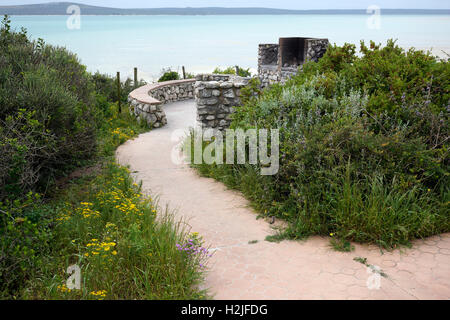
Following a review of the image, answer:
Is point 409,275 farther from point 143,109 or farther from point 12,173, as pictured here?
point 143,109

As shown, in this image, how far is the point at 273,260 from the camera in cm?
444

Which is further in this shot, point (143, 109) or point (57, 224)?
point (143, 109)

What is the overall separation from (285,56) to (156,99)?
18.9 feet

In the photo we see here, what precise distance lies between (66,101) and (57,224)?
2245 millimetres

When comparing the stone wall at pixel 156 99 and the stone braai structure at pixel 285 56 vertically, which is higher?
the stone braai structure at pixel 285 56

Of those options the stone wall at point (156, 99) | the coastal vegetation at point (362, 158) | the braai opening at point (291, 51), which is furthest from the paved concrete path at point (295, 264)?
the braai opening at point (291, 51)

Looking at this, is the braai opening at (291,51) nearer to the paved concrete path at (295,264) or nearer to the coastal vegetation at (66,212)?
the coastal vegetation at (66,212)

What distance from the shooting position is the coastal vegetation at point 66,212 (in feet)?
12.3

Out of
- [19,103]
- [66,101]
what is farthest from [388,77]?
[19,103]

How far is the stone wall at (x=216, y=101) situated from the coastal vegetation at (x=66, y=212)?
10.7 feet

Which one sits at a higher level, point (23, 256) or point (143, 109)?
point (143, 109)

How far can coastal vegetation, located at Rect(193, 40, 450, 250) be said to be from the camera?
4898mm

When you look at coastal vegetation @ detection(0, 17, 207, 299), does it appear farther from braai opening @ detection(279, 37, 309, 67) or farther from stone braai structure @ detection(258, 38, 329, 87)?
braai opening @ detection(279, 37, 309, 67)

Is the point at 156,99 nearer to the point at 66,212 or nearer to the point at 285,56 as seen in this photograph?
the point at 285,56
